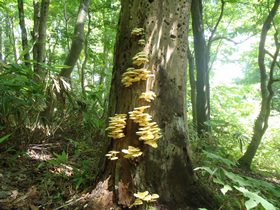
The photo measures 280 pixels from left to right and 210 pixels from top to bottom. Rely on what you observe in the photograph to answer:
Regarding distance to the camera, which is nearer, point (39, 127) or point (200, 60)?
point (39, 127)

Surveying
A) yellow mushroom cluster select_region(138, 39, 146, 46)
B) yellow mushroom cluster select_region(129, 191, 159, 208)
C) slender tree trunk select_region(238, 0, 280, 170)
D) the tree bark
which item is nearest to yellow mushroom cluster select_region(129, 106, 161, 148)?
yellow mushroom cluster select_region(129, 191, 159, 208)

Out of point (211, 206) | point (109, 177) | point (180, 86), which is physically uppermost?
point (180, 86)

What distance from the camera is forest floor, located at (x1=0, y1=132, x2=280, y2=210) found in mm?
2348

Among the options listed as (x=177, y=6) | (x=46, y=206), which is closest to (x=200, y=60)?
(x=177, y=6)

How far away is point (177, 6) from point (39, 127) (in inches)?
94.9

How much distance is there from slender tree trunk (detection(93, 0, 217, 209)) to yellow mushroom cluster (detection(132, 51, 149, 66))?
0.06m

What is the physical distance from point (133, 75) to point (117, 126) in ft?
1.50

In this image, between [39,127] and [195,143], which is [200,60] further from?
[39,127]

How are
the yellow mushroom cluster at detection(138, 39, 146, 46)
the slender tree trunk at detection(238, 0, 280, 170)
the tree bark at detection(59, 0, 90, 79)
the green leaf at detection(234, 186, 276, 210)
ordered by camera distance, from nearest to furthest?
1. the green leaf at detection(234, 186, 276, 210)
2. the yellow mushroom cluster at detection(138, 39, 146, 46)
3. the tree bark at detection(59, 0, 90, 79)
4. the slender tree trunk at detection(238, 0, 280, 170)

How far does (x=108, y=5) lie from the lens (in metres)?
7.11

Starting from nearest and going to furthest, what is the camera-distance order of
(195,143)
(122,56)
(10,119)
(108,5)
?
1. (122,56)
2. (10,119)
3. (195,143)
4. (108,5)

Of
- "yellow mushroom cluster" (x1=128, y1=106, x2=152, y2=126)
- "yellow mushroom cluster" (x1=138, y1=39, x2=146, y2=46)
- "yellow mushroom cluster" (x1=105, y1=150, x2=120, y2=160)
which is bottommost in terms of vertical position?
"yellow mushroom cluster" (x1=105, y1=150, x2=120, y2=160)

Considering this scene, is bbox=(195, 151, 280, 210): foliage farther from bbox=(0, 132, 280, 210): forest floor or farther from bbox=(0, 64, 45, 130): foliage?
bbox=(0, 64, 45, 130): foliage

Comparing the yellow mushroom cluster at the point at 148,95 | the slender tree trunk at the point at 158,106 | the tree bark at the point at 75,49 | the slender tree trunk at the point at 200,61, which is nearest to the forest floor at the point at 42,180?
the slender tree trunk at the point at 158,106
